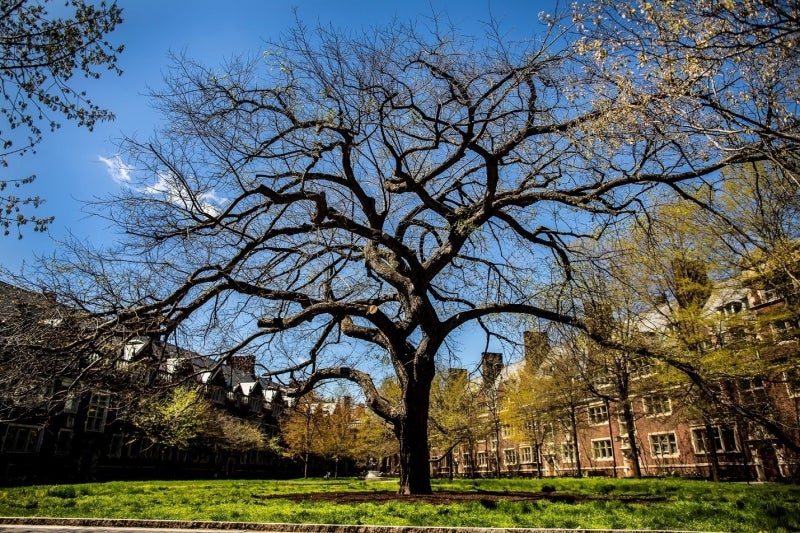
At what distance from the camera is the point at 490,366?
13461mm

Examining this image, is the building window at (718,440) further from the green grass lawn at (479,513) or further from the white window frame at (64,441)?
the white window frame at (64,441)

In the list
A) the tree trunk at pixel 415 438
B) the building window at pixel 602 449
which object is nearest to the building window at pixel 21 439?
the tree trunk at pixel 415 438

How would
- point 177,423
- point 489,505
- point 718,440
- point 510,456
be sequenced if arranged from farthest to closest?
point 510,456 < point 177,423 < point 718,440 < point 489,505

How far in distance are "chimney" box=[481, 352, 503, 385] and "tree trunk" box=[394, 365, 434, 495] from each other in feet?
6.00

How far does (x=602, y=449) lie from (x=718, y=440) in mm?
10706

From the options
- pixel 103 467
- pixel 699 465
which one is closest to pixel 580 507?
pixel 699 465

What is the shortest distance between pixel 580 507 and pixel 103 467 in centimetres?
4029

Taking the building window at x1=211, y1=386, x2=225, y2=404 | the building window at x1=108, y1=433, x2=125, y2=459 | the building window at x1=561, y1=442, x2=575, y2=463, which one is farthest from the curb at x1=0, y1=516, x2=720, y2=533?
the building window at x1=211, y1=386, x2=225, y2=404

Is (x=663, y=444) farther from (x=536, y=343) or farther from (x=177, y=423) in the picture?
(x=177, y=423)

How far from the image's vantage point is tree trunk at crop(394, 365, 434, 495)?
10.9 m

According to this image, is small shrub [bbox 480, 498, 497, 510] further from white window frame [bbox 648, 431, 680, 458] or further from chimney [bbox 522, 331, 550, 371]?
white window frame [bbox 648, 431, 680, 458]

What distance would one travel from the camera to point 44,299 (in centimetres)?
853

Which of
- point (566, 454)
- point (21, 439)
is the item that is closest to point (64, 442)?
point (21, 439)

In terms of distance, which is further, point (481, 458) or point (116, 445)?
point (481, 458)
